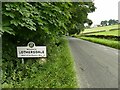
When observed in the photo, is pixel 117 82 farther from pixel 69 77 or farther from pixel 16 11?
pixel 16 11

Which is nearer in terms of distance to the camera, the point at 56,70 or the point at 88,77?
the point at 56,70

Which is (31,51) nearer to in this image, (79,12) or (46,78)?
(46,78)

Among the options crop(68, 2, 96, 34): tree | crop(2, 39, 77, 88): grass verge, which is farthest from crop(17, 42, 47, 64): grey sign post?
crop(68, 2, 96, 34): tree

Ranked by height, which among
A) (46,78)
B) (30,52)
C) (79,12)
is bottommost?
(46,78)

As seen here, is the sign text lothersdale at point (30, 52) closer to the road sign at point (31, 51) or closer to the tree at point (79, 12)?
the road sign at point (31, 51)

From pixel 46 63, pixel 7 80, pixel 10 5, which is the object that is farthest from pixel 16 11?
pixel 46 63

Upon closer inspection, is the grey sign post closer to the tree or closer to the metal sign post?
the metal sign post

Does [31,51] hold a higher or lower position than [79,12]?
lower

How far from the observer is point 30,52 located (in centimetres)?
883

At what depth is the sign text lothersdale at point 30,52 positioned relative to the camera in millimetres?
8789

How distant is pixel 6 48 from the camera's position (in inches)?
371

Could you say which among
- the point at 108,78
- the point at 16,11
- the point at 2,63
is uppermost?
the point at 16,11

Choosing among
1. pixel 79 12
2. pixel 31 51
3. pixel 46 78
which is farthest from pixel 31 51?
pixel 79 12

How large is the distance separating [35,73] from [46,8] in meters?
2.24
